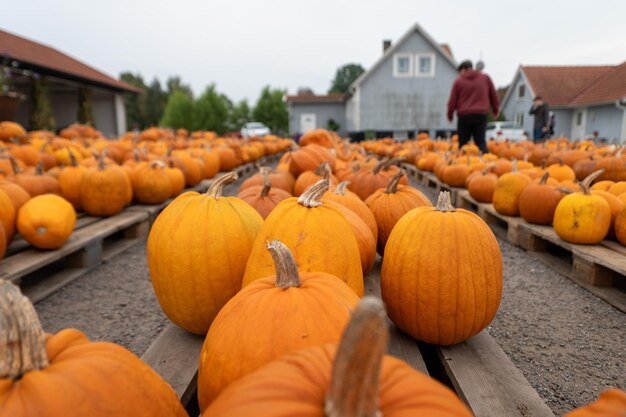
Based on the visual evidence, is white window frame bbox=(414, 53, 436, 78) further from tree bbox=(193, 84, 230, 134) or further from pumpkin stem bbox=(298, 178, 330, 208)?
pumpkin stem bbox=(298, 178, 330, 208)

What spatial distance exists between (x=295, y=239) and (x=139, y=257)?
3059 millimetres

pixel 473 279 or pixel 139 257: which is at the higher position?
pixel 473 279

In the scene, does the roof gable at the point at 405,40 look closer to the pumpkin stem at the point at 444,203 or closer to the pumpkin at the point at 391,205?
the pumpkin at the point at 391,205

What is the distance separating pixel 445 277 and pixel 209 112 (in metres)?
28.5

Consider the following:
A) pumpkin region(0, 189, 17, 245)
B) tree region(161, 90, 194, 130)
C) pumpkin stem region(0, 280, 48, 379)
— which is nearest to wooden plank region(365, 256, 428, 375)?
pumpkin stem region(0, 280, 48, 379)

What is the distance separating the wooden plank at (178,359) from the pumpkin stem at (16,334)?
1.94ft

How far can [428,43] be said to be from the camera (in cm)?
2252

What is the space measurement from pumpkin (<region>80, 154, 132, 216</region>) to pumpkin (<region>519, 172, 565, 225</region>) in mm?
3757

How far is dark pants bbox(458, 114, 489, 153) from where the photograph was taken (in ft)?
25.6

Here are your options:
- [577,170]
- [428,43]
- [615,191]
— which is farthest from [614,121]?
[615,191]

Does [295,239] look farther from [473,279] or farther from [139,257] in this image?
[139,257]

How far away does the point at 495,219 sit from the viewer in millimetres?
4910

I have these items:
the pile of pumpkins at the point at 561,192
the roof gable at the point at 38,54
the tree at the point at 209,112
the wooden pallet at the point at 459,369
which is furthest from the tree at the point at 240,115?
the wooden pallet at the point at 459,369

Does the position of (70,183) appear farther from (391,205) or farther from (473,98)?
(473,98)
